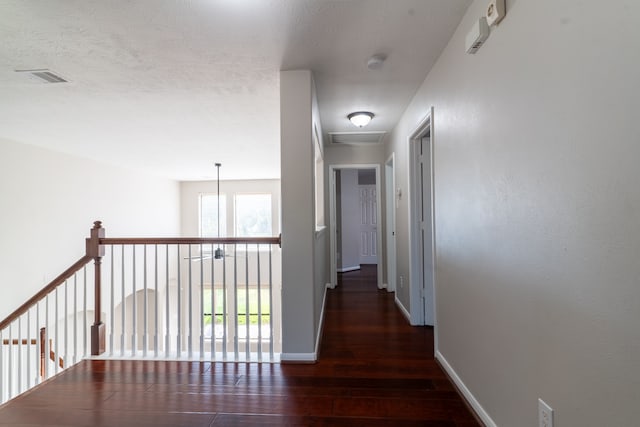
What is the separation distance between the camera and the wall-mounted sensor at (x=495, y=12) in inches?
54.0

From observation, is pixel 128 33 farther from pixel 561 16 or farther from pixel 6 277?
pixel 6 277

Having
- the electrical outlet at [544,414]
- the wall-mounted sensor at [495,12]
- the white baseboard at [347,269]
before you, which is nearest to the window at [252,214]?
the white baseboard at [347,269]

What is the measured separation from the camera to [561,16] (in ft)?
3.40

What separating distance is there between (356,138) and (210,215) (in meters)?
5.34

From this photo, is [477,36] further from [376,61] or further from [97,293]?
[97,293]

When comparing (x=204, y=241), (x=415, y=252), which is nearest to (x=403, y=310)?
(x=415, y=252)

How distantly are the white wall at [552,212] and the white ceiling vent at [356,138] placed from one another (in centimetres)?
238

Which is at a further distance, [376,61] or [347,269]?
[347,269]

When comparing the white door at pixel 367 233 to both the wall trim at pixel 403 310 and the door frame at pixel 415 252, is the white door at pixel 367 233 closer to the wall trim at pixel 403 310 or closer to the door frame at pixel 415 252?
the wall trim at pixel 403 310

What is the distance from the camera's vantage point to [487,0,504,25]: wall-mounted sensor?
137cm

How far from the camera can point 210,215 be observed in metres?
8.30

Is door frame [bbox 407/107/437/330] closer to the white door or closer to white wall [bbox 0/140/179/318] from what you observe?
the white door

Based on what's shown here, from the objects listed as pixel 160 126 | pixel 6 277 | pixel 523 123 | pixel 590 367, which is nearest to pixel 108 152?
pixel 160 126

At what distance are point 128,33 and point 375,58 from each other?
165 centimetres
